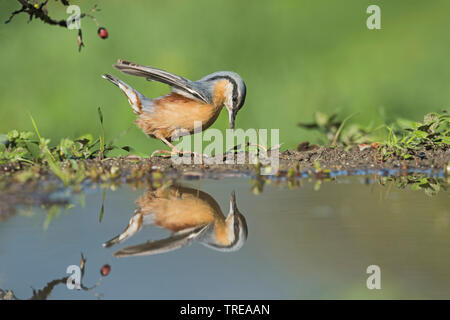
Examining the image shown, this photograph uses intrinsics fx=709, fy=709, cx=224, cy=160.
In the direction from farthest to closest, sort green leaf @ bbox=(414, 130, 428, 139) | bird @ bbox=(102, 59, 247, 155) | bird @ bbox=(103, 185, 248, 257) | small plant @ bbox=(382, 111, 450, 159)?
bird @ bbox=(102, 59, 247, 155)
green leaf @ bbox=(414, 130, 428, 139)
small plant @ bbox=(382, 111, 450, 159)
bird @ bbox=(103, 185, 248, 257)

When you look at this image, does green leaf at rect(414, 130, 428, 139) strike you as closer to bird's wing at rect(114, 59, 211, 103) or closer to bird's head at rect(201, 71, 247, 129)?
bird's head at rect(201, 71, 247, 129)

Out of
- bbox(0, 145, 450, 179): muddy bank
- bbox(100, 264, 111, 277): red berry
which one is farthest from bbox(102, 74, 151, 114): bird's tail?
bbox(100, 264, 111, 277): red berry

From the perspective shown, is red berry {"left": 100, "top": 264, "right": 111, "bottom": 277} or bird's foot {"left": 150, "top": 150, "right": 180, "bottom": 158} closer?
red berry {"left": 100, "top": 264, "right": 111, "bottom": 277}

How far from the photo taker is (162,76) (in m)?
6.39

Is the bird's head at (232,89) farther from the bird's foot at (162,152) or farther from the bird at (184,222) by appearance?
the bird at (184,222)

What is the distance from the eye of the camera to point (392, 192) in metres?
4.81

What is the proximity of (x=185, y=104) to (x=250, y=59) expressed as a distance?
8.95ft

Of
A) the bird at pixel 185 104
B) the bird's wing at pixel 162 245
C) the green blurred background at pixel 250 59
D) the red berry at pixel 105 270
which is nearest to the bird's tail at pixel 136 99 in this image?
the bird at pixel 185 104

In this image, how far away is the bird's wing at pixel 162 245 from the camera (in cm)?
335

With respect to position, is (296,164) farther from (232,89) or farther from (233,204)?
(233,204)

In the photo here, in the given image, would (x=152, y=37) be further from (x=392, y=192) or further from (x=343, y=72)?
(x=392, y=192)

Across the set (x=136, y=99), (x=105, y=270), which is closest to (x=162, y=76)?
(x=136, y=99)

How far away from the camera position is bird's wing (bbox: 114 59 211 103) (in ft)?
20.5

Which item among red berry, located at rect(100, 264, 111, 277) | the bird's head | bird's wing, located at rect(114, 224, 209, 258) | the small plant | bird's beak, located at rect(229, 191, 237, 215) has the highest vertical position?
the bird's head
